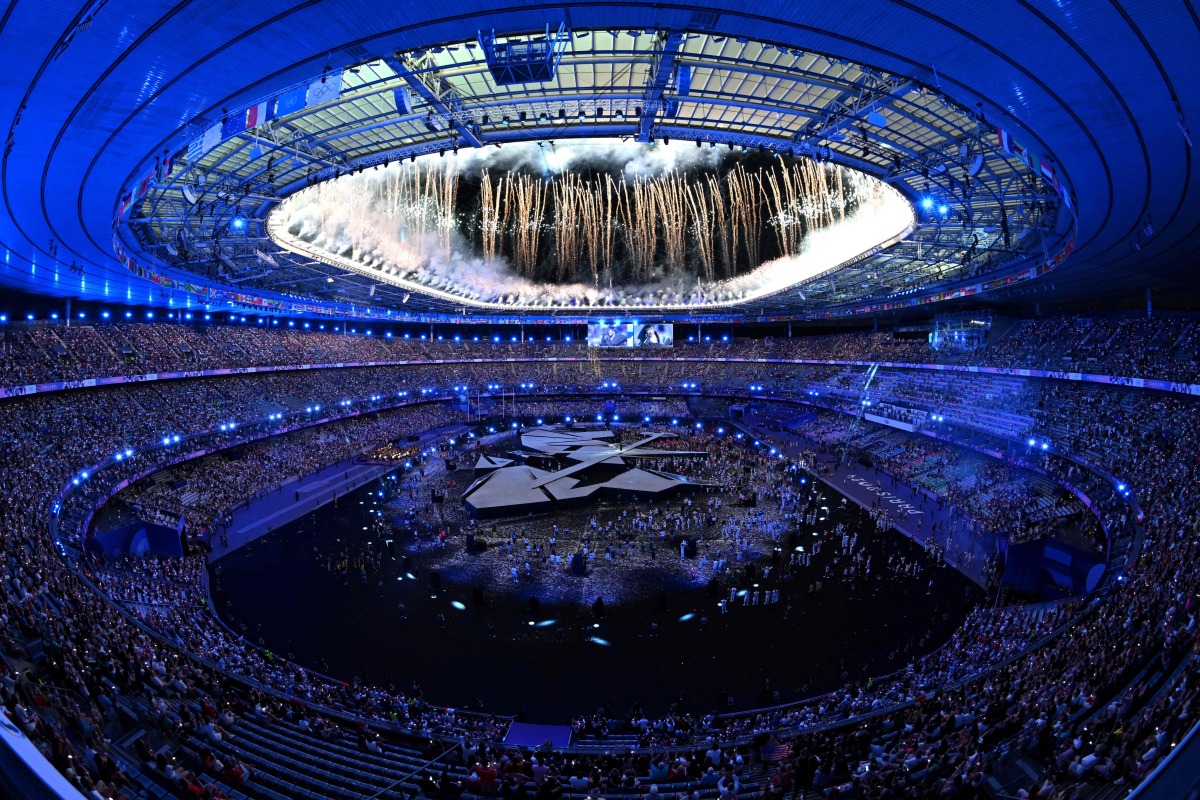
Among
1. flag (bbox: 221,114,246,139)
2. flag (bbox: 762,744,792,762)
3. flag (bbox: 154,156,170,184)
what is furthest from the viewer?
flag (bbox: 154,156,170,184)

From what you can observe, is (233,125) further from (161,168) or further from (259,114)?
(161,168)

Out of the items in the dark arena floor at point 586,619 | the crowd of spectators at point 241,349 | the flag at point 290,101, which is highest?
the flag at point 290,101

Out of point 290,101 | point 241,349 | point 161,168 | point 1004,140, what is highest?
point 290,101

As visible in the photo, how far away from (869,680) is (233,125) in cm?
2078

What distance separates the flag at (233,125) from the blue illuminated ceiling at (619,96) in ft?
2.45

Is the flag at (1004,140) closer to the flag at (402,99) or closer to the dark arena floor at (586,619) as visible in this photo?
the dark arena floor at (586,619)

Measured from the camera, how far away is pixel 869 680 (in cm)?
1571

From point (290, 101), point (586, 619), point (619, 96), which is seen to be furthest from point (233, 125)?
point (586, 619)

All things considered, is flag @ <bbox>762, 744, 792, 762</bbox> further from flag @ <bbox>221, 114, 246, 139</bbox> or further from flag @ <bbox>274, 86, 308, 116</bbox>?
flag @ <bbox>221, 114, 246, 139</bbox>

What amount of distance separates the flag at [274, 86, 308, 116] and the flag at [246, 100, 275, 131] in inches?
8.4

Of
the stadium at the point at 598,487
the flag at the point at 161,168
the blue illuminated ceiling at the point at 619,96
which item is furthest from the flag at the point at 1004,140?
the flag at the point at 161,168

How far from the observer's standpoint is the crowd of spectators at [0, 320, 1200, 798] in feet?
29.6

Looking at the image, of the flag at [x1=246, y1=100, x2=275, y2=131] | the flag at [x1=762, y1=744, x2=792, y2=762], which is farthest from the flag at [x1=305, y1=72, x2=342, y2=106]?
the flag at [x1=762, y1=744, x2=792, y2=762]

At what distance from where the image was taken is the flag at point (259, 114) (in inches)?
556
